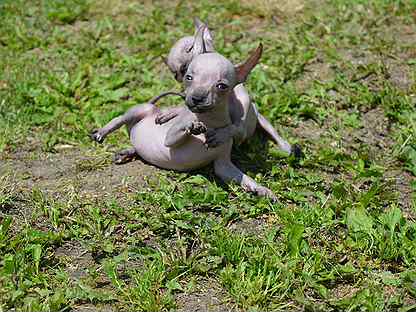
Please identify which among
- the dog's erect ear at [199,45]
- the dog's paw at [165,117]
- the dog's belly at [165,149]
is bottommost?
the dog's belly at [165,149]

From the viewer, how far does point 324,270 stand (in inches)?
168

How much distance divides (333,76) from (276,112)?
0.82 metres

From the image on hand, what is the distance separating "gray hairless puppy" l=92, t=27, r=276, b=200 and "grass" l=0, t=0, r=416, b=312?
0.38 ft

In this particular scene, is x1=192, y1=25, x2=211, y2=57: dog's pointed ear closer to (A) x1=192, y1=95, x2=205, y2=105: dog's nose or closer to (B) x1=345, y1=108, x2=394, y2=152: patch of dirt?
(A) x1=192, y1=95, x2=205, y2=105: dog's nose

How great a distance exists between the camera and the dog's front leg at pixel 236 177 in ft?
16.1

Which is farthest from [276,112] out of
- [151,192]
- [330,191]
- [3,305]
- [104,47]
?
[3,305]

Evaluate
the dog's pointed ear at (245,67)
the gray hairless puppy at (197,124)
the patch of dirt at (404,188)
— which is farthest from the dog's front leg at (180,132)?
the patch of dirt at (404,188)

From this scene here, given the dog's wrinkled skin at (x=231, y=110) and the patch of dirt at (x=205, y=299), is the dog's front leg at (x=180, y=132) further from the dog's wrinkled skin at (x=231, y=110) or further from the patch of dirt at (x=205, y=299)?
the patch of dirt at (x=205, y=299)

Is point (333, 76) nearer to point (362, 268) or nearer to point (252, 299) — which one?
point (362, 268)

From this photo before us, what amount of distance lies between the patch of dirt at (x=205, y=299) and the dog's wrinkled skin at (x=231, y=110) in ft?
3.24

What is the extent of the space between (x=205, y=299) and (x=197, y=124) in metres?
1.07

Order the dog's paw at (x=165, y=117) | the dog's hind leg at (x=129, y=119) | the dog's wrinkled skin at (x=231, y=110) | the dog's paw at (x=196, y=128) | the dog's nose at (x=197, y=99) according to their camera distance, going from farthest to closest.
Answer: the dog's hind leg at (x=129, y=119) → the dog's paw at (x=165, y=117) → the dog's wrinkled skin at (x=231, y=110) → the dog's paw at (x=196, y=128) → the dog's nose at (x=197, y=99)

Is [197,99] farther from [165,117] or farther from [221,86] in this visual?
[165,117]

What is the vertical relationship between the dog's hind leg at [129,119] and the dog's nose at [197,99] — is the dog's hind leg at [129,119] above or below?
below
